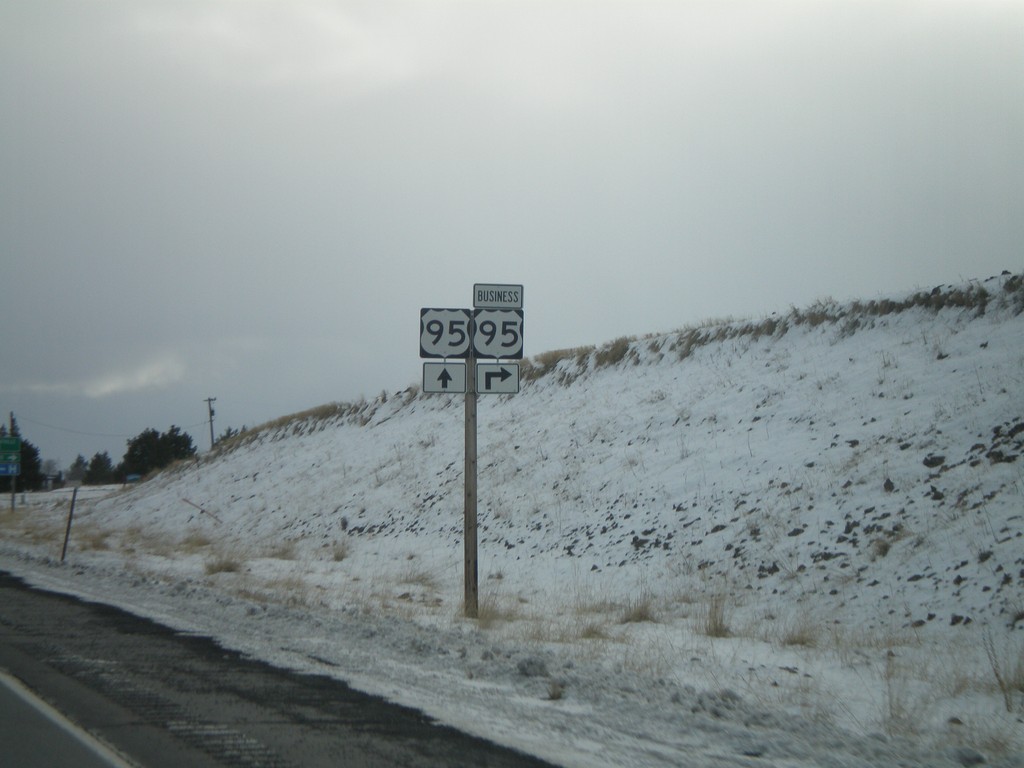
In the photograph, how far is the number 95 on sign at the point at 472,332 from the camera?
1392 cm

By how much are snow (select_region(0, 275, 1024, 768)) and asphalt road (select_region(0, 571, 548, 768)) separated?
0.44 metres

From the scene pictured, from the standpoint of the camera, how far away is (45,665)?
852 cm

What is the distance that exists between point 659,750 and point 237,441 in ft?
→ 157

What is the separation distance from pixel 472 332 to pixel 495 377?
2.70 feet

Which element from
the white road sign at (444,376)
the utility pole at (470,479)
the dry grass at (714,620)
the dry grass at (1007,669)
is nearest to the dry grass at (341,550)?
the utility pole at (470,479)

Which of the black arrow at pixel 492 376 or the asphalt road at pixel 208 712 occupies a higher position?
the black arrow at pixel 492 376

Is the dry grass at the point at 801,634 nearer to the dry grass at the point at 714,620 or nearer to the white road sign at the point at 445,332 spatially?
the dry grass at the point at 714,620

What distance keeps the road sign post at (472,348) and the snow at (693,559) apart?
2.32 meters

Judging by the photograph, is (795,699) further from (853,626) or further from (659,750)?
(853,626)

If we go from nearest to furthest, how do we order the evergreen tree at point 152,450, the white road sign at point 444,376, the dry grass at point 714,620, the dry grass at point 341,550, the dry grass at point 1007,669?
the dry grass at point 1007,669 < the dry grass at point 714,620 < the white road sign at point 444,376 < the dry grass at point 341,550 < the evergreen tree at point 152,450

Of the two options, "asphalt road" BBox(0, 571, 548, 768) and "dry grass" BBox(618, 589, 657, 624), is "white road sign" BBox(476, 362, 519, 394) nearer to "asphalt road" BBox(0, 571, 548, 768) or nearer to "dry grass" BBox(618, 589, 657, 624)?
"dry grass" BBox(618, 589, 657, 624)

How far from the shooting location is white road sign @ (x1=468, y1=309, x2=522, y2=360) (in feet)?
46.1

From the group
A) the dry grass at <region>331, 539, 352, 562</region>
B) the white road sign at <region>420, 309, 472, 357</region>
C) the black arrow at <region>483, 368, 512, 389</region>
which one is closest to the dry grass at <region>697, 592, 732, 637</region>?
the black arrow at <region>483, 368, 512, 389</region>

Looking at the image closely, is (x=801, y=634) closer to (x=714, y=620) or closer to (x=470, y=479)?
(x=714, y=620)
